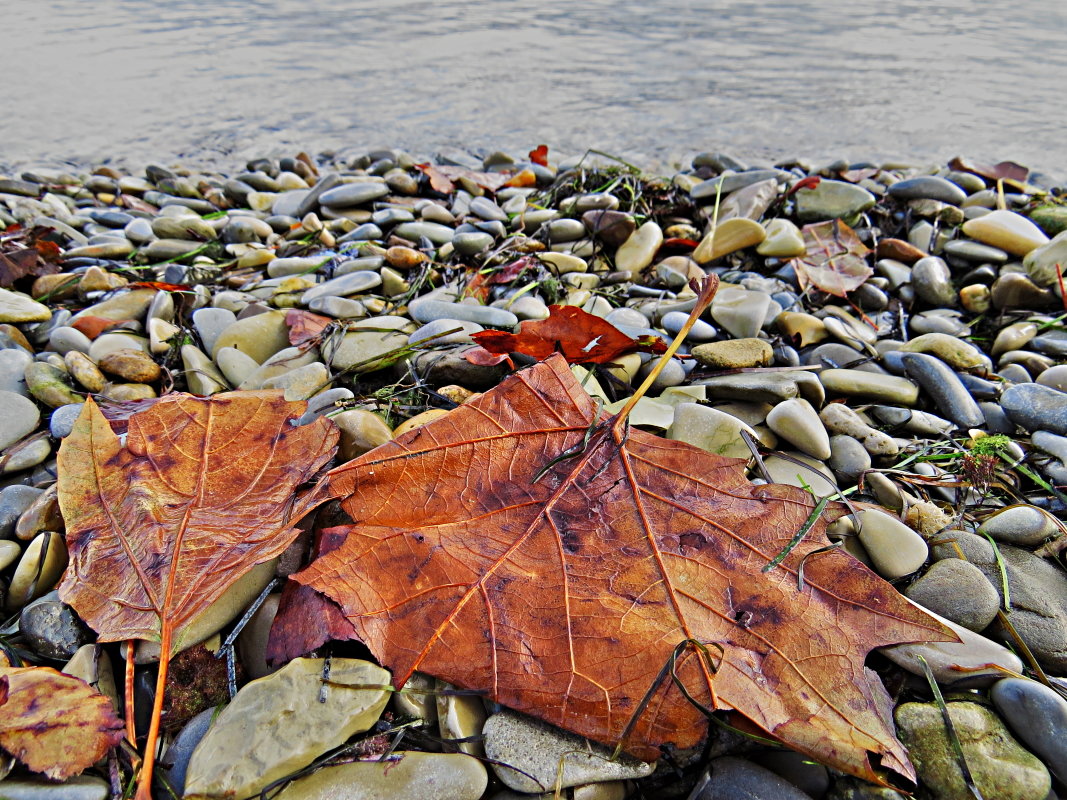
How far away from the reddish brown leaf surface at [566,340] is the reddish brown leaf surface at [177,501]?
0.64 m

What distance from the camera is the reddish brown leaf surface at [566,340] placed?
2.04 meters

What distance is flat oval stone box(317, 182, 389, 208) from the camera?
4156mm

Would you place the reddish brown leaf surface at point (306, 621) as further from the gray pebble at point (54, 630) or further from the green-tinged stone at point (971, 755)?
the green-tinged stone at point (971, 755)

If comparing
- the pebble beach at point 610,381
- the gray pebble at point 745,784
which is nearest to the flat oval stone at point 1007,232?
the pebble beach at point 610,381

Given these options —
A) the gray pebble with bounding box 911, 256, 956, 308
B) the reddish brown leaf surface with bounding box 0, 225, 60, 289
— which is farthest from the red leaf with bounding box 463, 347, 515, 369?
the reddish brown leaf surface with bounding box 0, 225, 60, 289

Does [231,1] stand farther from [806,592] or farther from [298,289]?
[806,592]

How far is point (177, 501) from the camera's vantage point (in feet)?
4.78

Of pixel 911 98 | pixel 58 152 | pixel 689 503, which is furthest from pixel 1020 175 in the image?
pixel 58 152

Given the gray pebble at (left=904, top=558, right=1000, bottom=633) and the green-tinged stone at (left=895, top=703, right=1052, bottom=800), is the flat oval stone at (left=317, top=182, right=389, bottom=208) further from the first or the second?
the green-tinged stone at (left=895, top=703, right=1052, bottom=800)

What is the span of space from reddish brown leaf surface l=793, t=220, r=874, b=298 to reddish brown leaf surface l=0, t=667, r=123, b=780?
2.85 metres

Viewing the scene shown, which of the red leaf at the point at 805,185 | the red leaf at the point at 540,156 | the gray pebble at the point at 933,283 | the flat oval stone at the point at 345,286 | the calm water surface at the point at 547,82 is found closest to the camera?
the flat oval stone at the point at 345,286

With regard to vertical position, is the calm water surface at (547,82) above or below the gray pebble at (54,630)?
below

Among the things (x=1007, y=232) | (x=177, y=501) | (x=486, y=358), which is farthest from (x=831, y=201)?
(x=177, y=501)

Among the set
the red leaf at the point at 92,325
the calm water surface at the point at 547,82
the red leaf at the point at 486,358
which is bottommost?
the calm water surface at the point at 547,82
